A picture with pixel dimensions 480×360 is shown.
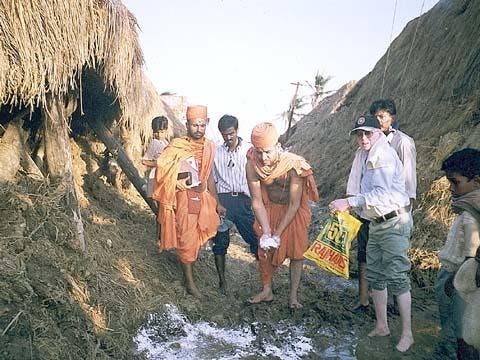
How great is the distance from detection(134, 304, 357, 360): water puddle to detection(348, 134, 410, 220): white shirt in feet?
3.68

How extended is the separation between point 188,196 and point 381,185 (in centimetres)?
172

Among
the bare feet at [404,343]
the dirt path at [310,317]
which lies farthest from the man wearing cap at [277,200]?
the bare feet at [404,343]

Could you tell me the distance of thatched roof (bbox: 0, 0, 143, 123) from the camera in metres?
2.81

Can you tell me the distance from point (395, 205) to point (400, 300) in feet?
2.32

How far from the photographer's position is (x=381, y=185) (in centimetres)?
301

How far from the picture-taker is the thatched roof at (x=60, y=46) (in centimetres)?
281

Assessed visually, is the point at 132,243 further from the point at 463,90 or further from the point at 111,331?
the point at 463,90

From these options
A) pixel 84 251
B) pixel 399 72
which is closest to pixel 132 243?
pixel 84 251

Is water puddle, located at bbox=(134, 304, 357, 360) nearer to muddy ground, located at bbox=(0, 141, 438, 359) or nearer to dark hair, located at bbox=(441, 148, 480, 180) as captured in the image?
muddy ground, located at bbox=(0, 141, 438, 359)

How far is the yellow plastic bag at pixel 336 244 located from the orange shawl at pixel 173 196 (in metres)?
1.02

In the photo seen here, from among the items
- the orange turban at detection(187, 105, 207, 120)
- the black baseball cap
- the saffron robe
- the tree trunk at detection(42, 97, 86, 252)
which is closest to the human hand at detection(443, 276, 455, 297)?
the black baseball cap

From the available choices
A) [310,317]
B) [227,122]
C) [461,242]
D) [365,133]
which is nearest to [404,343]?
[310,317]

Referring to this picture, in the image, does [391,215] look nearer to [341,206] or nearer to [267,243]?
[341,206]

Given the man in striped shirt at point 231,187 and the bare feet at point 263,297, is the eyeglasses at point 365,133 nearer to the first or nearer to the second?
the man in striped shirt at point 231,187
